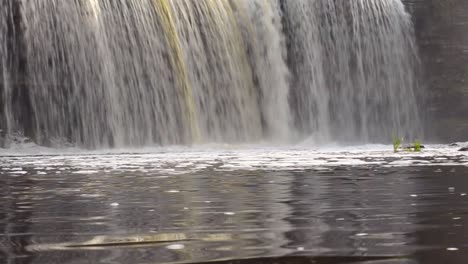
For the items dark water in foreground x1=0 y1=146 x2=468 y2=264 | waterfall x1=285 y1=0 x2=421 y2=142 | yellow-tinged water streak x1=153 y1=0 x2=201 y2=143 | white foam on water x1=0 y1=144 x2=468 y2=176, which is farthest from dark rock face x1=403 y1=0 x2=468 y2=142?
dark water in foreground x1=0 y1=146 x2=468 y2=264

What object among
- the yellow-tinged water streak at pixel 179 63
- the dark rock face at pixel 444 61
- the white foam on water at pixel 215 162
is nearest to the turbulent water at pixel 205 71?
the yellow-tinged water streak at pixel 179 63

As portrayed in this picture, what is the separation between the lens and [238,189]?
19.5 feet

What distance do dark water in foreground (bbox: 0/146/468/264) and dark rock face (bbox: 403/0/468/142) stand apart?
73.7 ft

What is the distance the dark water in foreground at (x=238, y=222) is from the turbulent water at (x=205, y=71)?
14.9 metres

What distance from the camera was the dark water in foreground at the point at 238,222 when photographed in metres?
2.67

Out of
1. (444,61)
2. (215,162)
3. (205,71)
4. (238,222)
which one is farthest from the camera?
(444,61)

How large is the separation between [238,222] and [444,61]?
86.5ft

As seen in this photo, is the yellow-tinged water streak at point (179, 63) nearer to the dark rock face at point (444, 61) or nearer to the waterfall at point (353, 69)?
the waterfall at point (353, 69)

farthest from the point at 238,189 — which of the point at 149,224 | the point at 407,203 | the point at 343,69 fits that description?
the point at 343,69

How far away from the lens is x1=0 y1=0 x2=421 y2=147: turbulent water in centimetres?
2112

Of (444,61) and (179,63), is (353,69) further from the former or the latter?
(179,63)

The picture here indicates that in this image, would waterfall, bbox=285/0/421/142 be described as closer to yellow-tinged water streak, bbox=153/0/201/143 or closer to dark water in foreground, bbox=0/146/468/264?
yellow-tinged water streak, bbox=153/0/201/143

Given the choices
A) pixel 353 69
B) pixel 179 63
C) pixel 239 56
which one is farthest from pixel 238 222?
pixel 353 69

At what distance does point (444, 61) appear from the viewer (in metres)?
28.9
